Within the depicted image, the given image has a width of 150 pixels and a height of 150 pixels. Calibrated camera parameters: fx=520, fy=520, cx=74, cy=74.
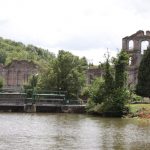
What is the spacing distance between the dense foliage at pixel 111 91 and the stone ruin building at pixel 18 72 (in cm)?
7567

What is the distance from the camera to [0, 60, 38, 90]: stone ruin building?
149250mm

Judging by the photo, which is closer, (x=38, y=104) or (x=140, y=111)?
(x=140, y=111)

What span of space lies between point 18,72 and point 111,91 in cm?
8146

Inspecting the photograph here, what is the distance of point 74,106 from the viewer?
82562 mm

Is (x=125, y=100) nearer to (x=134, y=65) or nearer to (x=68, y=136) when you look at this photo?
(x=68, y=136)

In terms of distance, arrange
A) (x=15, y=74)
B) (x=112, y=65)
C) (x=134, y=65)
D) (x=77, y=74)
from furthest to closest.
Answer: (x=15, y=74), (x=134, y=65), (x=77, y=74), (x=112, y=65)

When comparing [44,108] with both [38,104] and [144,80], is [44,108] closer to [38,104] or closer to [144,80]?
[38,104]

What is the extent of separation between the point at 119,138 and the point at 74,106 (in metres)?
45.7

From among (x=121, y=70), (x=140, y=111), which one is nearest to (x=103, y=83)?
(x=121, y=70)

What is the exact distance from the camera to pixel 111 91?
7156cm

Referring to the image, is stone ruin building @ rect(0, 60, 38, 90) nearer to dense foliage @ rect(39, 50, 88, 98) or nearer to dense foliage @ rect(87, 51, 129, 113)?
dense foliage @ rect(39, 50, 88, 98)

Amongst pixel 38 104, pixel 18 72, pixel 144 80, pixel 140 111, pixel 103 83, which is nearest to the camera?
pixel 140 111

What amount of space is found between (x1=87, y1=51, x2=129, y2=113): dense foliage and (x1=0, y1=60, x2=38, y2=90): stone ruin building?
75667 mm

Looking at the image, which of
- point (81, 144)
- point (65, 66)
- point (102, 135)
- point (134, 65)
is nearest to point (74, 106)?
point (65, 66)
